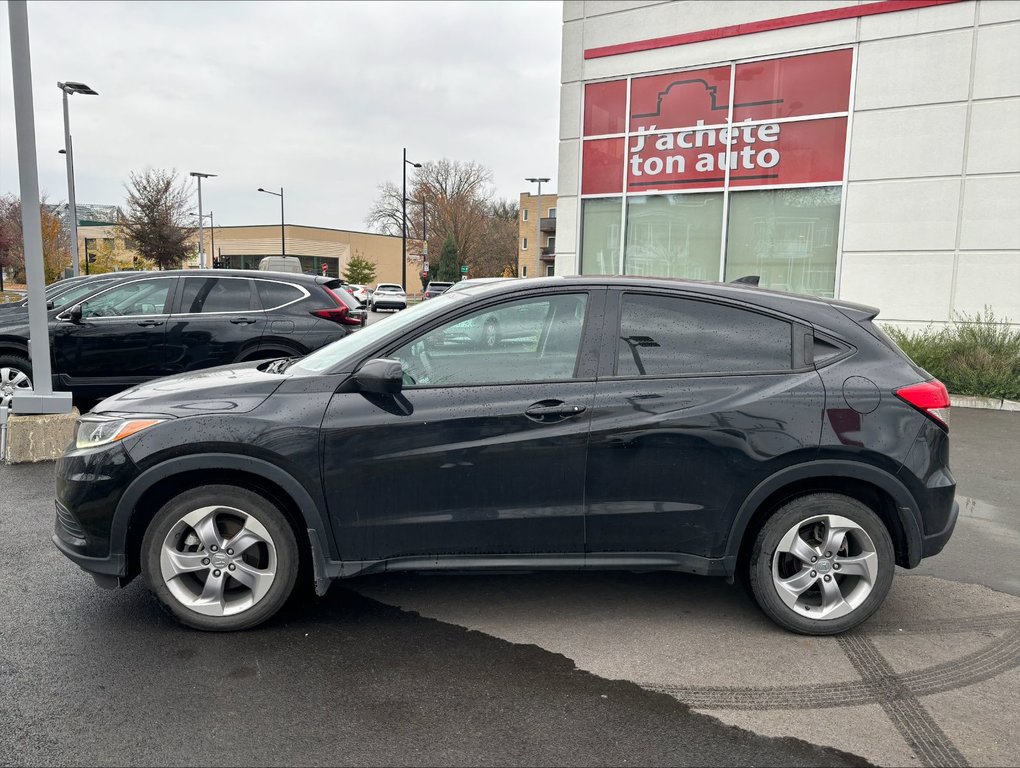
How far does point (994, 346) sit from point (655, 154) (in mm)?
6754

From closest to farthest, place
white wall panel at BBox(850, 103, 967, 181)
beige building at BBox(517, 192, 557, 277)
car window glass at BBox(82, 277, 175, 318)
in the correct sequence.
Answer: car window glass at BBox(82, 277, 175, 318) → white wall panel at BBox(850, 103, 967, 181) → beige building at BBox(517, 192, 557, 277)

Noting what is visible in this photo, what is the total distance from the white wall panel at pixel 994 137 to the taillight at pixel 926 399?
10.4 metres

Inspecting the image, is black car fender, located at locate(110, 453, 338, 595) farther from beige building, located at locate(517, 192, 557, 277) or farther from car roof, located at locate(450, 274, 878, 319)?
beige building, located at locate(517, 192, 557, 277)

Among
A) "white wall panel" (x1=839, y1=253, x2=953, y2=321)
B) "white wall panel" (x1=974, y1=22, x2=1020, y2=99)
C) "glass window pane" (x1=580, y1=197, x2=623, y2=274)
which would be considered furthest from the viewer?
"glass window pane" (x1=580, y1=197, x2=623, y2=274)

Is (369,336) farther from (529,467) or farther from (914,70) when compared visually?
(914,70)

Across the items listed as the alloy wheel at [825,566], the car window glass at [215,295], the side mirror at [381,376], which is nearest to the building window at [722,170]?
the car window glass at [215,295]

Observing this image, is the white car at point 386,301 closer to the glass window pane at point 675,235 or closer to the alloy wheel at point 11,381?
the glass window pane at point 675,235

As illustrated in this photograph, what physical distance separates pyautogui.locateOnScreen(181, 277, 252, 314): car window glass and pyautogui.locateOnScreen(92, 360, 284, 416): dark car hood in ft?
17.2

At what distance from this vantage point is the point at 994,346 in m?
11.3

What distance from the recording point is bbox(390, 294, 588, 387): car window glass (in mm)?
3816

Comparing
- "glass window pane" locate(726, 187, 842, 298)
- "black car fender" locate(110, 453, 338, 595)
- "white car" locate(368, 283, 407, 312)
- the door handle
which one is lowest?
"white car" locate(368, 283, 407, 312)

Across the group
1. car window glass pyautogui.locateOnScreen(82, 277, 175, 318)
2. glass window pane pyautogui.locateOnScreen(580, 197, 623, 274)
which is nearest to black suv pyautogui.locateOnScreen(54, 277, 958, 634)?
car window glass pyautogui.locateOnScreen(82, 277, 175, 318)

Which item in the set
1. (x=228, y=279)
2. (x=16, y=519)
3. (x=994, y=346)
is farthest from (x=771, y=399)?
(x=994, y=346)

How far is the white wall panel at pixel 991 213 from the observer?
12078 millimetres
